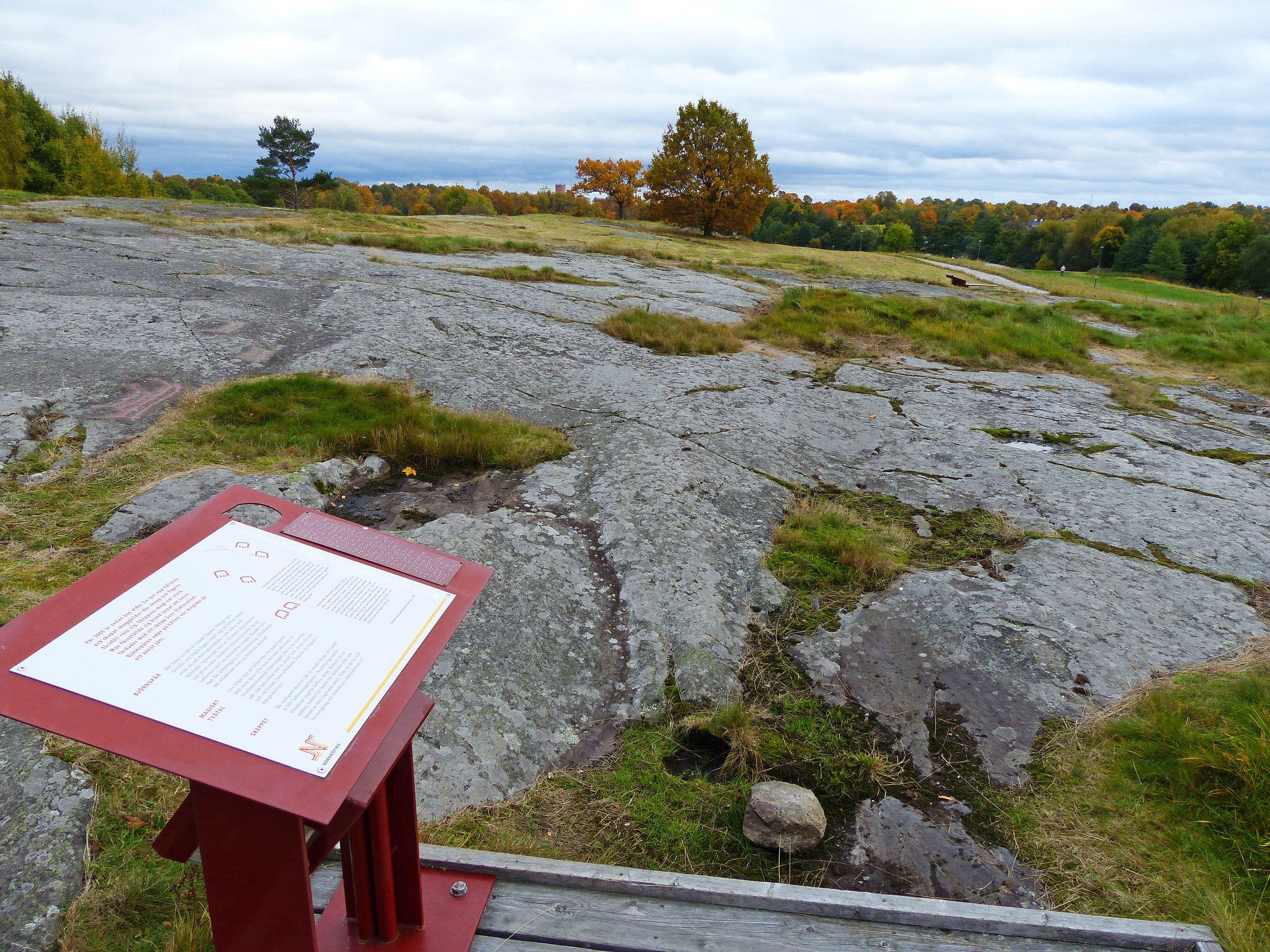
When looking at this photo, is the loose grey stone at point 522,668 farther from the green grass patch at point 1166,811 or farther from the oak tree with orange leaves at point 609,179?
the oak tree with orange leaves at point 609,179

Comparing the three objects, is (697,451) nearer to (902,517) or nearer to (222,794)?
(902,517)

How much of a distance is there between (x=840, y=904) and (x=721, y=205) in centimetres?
3128

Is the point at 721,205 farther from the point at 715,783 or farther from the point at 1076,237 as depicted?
the point at 1076,237

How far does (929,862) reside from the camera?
2.21 m

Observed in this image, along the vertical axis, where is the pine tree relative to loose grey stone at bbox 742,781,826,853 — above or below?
above

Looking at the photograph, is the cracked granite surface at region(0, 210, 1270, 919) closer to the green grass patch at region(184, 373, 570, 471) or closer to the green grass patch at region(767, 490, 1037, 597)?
the green grass patch at region(767, 490, 1037, 597)

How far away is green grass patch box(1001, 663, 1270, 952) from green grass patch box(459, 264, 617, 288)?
30.6 feet

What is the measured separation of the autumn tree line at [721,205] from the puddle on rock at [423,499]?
2850 centimetres

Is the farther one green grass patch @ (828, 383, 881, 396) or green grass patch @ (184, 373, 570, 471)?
green grass patch @ (828, 383, 881, 396)

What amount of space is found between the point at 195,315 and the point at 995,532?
7187mm

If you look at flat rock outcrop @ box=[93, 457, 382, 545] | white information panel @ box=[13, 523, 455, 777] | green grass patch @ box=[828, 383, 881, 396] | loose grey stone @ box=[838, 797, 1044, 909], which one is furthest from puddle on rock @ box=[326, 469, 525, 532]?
green grass patch @ box=[828, 383, 881, 396]

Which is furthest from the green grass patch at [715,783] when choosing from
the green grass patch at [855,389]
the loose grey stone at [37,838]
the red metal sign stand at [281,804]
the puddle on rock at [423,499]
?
the green grass patch at [855,389]

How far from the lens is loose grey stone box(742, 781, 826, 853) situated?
88.0 inches

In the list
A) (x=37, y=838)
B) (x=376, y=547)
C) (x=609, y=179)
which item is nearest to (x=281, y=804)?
(x=376, y=547)
